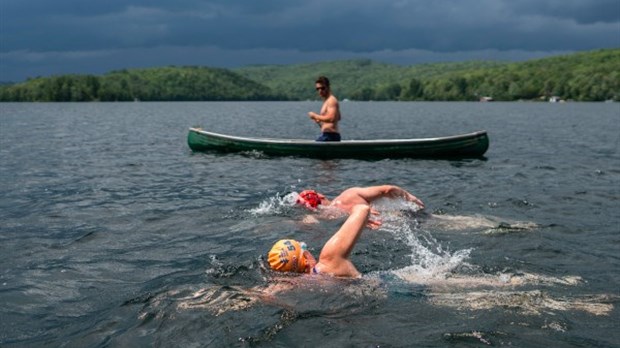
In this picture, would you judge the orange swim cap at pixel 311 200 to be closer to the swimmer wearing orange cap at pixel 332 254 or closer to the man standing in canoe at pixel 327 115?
the swimmer wearing orange cap at pixel 332 254

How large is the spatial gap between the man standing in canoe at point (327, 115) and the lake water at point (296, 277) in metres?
2.78

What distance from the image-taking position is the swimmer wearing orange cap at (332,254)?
860cm

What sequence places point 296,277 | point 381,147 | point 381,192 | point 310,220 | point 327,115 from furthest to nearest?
point 381,147 → point 327,115 → point 310,220 → point 381,192 → point 296,277

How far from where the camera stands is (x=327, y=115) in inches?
927

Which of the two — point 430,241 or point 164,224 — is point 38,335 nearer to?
point 164,224

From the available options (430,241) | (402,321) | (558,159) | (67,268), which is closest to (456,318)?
(402,321)

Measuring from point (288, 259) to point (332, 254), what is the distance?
71 cm

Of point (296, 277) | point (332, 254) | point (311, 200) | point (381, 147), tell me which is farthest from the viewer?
point (381, 147)

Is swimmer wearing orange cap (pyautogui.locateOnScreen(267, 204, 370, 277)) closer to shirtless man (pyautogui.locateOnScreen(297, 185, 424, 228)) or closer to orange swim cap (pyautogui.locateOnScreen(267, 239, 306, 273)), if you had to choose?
orange swim cap (pyautogui.locateOnScreen(267, 239, 306, 273))

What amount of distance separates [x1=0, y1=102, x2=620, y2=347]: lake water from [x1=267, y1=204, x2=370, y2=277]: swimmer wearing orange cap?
0.18 metres

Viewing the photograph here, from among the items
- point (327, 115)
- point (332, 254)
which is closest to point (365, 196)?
point (332, 254)

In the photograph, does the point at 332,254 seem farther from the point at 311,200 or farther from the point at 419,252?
the point at 311,200

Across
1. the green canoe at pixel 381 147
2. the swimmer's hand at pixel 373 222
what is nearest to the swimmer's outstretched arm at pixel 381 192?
the swimmer's hand at pixel 373 222

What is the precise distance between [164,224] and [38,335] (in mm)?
6158
